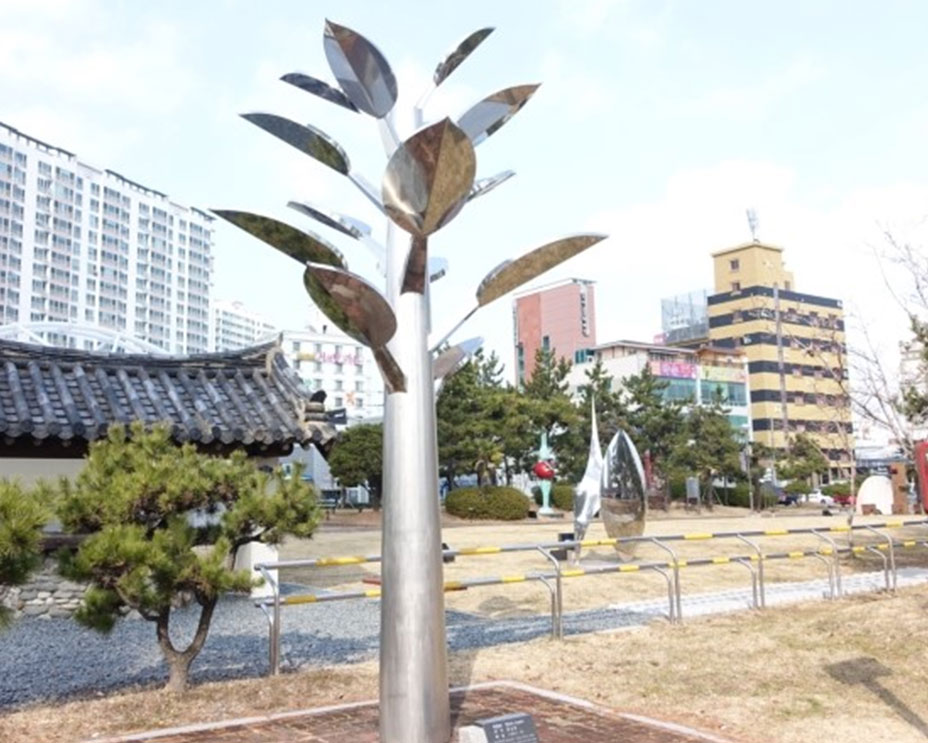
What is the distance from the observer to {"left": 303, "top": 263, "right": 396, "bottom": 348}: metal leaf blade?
186 inches

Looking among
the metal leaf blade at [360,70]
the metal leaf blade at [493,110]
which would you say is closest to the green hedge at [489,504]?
the metal leaf blade at [493,110]

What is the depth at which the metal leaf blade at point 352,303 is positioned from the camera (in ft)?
15.5

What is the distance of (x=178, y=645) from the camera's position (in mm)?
8727

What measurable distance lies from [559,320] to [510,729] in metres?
81.0

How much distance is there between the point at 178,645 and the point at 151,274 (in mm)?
100942

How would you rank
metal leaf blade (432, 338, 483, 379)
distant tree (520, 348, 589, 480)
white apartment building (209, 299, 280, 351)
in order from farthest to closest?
white apartment building (209, 299, 280, 351)
distant tree (520, 348, 589, 480)
metal leaf blade (432, 338, 483, 379)

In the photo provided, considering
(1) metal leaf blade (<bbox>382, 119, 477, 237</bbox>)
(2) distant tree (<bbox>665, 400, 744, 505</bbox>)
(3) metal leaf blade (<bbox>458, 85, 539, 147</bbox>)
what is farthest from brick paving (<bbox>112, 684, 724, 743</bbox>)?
(2) distant tree (<bbox>665, 400, 744, 505</bbox>)

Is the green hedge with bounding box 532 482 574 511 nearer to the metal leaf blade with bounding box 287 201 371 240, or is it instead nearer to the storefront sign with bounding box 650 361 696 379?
the storefront sign with bounding box 650 361 696 379

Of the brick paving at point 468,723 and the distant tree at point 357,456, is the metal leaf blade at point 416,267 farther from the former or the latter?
the distant tree at point 357,456

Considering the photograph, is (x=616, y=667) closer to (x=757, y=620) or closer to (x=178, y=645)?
(x=757, y=620)

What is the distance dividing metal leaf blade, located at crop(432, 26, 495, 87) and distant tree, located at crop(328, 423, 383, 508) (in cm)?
3634

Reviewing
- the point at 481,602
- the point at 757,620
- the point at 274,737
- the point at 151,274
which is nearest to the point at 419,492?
the point at 274,737

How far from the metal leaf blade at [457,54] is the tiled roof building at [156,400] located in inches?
224

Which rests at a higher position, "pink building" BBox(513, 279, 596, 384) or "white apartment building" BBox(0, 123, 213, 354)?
"white apartment building" BBox(0, 123, 213, 354)
